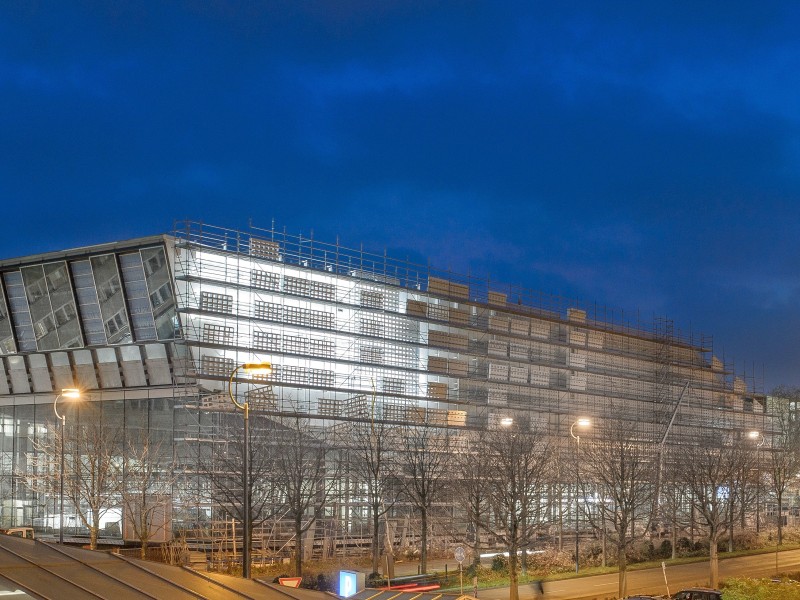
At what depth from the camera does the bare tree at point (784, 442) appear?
76006mm

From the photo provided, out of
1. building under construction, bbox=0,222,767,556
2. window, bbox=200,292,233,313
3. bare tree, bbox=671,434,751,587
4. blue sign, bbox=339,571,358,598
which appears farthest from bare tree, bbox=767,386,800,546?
blue sign, bbox=339,571,358,598

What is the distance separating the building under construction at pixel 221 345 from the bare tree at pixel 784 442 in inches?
868

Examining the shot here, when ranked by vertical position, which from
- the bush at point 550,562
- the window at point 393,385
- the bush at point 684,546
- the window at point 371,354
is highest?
the window at point 371,354

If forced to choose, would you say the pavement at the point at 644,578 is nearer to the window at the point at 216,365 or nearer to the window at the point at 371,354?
the window at the point at 371,354

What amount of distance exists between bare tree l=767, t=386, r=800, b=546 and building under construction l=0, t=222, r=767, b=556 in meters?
22.1

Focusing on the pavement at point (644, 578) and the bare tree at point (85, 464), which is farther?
the bare tree at point (85, 464)

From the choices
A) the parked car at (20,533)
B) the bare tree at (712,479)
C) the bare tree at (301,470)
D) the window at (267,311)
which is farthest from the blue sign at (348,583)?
the window at (267,311)

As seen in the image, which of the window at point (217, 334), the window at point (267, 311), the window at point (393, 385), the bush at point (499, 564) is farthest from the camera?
the window at point (393, 385)

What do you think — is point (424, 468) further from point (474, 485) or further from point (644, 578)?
point (644, 578)

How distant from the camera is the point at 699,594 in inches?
1409

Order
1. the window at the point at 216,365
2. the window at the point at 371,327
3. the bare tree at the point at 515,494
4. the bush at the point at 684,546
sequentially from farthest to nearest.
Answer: the bush at the point at 684,546 < the window at the point at 371,327 < the window at the point at 216,365 < the bare tree at the point at 515,494

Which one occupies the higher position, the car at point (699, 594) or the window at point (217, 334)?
the window at point (217, 334)

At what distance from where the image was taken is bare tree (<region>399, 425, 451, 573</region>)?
50188mm

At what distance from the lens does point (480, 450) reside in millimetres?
55156
